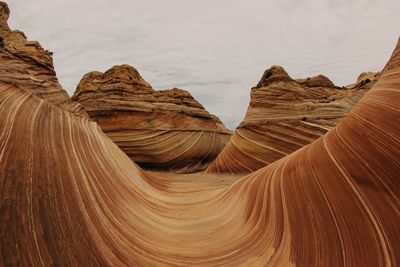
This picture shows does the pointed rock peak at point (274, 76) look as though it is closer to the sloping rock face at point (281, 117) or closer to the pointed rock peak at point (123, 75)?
the sloping rock face at point (281, 117)

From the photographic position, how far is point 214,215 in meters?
2.52

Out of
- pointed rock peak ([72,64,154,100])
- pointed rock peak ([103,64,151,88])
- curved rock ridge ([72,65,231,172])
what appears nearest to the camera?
curved rock ridge ([72,65,231,172])

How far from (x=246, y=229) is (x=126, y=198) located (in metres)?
0.91

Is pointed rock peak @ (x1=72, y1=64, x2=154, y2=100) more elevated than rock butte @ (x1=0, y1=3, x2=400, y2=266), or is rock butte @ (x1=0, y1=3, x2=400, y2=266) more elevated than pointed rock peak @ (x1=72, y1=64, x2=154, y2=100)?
pointed rock peak @ (x1=72, y1=64, x2=154, y2=100)

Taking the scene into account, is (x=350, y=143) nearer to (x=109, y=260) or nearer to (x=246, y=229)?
(x=246, y=229)

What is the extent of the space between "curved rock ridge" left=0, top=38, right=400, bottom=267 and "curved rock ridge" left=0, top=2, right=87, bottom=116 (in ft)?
1.61

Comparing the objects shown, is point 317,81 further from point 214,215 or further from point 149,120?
point 214,215

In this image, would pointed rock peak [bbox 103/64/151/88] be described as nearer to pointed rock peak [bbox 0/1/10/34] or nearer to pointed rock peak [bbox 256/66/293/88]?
pointed rock peak [bbox 0/1/10/34]

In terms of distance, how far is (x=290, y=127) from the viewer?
5289 mm

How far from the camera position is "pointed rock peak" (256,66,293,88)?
21.7 feet

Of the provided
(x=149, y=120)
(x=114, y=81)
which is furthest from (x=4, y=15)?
(x=149, y=120)

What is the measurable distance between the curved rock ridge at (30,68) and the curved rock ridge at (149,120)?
225 cm

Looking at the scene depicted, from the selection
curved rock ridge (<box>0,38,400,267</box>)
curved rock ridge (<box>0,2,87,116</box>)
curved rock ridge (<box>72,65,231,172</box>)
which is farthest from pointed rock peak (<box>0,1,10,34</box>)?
curved rock ridge (<box>0,38,400,267</box>)

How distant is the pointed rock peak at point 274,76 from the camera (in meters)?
6.62
